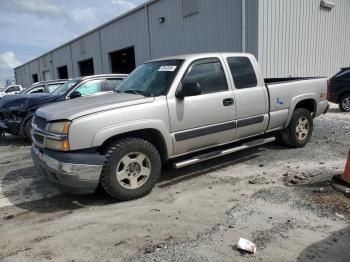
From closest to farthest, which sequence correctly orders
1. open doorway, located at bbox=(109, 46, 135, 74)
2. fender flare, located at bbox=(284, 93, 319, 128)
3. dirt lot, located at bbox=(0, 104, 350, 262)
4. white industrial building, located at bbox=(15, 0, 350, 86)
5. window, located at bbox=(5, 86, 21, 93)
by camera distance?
dirt lot, located at bbox=(0, 104, 350, 262), fender flare, located at bbox=(284, 93, 319, 128), white industrial building, located at bbox=(15, 0, 350, 86), open doorway, located at bbox=(109, 46, 135, 74), window, located at bbox=(5, 86, 21, 93)

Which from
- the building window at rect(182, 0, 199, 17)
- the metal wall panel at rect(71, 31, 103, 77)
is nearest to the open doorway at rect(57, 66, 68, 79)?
the metal wall panel at rect(71, 31, 103, 77)

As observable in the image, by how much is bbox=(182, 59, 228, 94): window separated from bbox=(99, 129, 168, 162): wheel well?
Answer: 91 cm

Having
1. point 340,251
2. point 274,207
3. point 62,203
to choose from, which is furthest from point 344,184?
point 62,203

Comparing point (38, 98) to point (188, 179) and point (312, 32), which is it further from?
point (312, 32)

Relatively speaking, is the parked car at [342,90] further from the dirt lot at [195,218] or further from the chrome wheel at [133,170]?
the chrome wheel at [133,170]

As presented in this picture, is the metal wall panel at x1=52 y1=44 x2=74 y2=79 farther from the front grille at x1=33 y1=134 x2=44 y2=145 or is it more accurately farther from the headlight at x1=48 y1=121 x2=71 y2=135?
the headlight at x1=48 y1=121 x2=71 y2=135

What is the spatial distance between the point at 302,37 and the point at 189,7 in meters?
4.95

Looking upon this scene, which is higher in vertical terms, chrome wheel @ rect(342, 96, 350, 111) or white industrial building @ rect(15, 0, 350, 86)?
white industrial building @ rect(15, 0, 350, 86)

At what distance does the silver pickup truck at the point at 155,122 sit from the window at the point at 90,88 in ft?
11.2

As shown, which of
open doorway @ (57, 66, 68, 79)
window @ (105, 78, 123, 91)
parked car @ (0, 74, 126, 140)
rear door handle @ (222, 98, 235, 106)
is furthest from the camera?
open doorway @ (57, 66, 68, 79)

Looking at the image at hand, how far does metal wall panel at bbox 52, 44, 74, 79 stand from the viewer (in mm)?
32516

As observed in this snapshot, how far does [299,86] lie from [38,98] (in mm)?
6467

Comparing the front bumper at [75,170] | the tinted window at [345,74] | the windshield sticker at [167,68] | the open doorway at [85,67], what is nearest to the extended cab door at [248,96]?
the windshield sticker at [167,68]

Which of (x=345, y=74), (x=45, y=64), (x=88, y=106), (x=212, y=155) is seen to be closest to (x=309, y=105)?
(x=212, y=155)
